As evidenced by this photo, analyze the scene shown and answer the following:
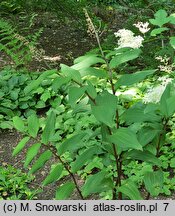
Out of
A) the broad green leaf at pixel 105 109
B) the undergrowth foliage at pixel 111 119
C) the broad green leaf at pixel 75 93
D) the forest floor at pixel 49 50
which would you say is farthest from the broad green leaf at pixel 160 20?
the forest floor at pixel 49 50

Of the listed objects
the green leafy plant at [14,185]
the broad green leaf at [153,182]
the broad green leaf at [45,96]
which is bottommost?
the green leafy plant at [14,185]

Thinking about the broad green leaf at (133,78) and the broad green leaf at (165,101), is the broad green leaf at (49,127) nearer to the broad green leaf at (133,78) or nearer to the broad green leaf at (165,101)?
the broad green leaf at (133,78)

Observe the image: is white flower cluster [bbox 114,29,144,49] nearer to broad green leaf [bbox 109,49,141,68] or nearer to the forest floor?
broad green leaf [bbox 109,49,141,68]

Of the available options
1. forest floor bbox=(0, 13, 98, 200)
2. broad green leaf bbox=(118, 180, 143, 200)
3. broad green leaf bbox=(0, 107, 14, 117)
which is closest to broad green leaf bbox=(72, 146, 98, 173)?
broad green leaf bbox=(118, 180, 143, 200)

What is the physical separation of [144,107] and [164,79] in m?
0.16

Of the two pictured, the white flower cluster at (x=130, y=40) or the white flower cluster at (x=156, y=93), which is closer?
the white flower cluster at (x=156, y=93)

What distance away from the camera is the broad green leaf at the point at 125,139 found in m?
1.75

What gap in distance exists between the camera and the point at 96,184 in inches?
80.0

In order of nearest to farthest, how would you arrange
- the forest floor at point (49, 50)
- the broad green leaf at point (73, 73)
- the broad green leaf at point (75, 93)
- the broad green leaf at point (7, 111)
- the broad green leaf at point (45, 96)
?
the broad green leaf at point (75, 93), the broad green leaf at point (73, 73), the forest floor at point (49, 50), the broad green leaf at point (7, 111), the broad green leaf at point (45, 96)

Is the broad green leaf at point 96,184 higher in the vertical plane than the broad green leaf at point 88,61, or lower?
lower

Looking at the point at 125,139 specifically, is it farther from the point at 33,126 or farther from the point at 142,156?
the point at 33,126

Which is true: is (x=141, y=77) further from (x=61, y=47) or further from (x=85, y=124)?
(x=61, y=47)

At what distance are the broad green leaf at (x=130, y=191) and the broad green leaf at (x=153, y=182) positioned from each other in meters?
0.06

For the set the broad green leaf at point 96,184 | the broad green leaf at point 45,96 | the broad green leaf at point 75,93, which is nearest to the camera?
the broad green leaf at point 75,93
